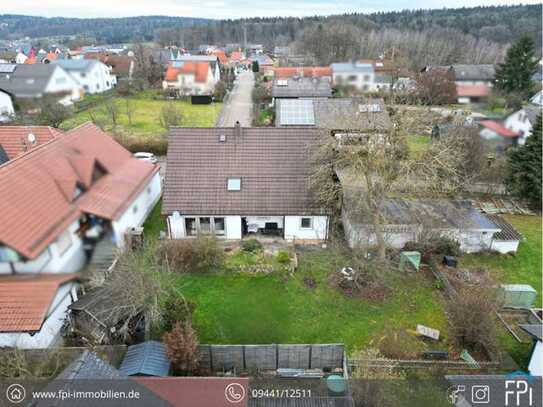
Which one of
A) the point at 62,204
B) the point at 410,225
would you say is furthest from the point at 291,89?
the point at 62,204

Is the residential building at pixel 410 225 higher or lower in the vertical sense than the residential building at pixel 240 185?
lower

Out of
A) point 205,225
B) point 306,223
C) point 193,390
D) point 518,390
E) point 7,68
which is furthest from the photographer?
point 306,223

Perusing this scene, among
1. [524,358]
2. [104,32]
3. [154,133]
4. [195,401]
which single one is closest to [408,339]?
[524,358]

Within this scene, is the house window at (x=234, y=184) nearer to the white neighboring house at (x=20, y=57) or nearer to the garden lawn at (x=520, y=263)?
the garden lawn at (x=520, y=263)

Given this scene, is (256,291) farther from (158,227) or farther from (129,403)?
(129,403)

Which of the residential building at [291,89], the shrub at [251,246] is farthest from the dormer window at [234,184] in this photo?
the residential building at [291,89]

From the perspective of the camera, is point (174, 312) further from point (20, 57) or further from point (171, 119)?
point (171, 119)
